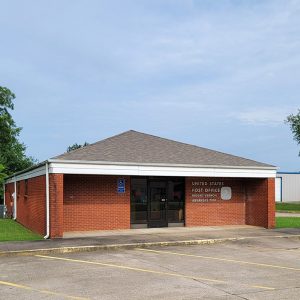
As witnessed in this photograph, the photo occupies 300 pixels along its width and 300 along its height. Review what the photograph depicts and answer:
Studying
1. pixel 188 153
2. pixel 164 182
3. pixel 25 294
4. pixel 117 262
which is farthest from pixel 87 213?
pixel 25 294

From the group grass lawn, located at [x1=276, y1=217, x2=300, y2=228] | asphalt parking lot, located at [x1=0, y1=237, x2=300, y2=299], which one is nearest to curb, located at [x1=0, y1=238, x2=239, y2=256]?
asphalt parking lot, located at [x1=0, y1=237, x2=300, y2=299]

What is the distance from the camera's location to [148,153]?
20078mm

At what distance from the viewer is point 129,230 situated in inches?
757

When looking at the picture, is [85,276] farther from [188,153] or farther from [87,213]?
[188,153]

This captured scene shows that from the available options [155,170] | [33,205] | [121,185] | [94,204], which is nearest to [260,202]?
[155,170]

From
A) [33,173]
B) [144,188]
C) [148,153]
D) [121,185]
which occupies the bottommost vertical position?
[144,188]

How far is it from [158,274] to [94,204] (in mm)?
9493

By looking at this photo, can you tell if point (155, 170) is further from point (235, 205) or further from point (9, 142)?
point (9, 142)

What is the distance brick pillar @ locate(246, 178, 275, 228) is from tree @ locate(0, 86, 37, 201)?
31748 mm

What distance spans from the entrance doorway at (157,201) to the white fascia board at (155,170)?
4.96ft

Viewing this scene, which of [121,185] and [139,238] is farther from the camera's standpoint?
[121,185]

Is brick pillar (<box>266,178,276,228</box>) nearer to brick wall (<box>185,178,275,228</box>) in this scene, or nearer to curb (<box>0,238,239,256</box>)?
brick wall (<box>185,178,275,228</box>)

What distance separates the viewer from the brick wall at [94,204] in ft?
62.4

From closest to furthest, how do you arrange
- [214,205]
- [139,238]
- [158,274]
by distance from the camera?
[158,274] < [139,238] < [214,205]
